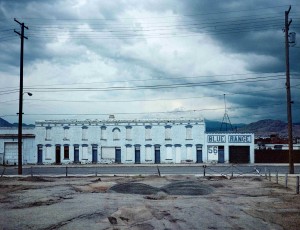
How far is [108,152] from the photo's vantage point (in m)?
48.7

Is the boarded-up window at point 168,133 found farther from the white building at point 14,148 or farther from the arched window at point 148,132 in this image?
the white building at point 14,148

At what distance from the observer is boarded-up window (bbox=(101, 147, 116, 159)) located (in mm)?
48594

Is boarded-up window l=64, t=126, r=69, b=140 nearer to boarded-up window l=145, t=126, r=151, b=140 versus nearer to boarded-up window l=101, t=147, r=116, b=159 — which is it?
boarded-up window l=101, t=147, r=116, b=159

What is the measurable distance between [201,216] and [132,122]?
36.8m

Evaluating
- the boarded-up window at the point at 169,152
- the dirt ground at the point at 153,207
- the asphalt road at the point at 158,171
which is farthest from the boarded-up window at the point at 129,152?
the dirt ground at the point at 153,207

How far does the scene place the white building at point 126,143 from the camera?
47.4 metres

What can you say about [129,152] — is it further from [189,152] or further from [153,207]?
[153,207]

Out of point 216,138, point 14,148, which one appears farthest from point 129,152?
point 14,148

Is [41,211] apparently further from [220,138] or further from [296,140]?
[296,140]

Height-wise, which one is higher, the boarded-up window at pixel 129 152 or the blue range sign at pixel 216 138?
the blue range sign at pixel 216 138

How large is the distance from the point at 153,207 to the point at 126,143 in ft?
114

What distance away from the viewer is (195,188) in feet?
65.9

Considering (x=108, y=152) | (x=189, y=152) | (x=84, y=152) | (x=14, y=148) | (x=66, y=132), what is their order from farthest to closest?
1. (x=66, y=132)
2. (x=14, y=148)
3. (x=84, y=152)
4. (x=108, y=152)
5. (x=189, y=152)

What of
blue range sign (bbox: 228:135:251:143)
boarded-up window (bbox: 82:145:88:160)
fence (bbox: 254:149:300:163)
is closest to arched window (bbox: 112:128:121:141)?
boarded-up window (bbox: 82:145:88:160)
